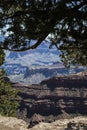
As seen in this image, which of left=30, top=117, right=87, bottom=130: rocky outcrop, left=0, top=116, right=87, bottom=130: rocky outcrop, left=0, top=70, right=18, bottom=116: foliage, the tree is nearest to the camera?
the tree

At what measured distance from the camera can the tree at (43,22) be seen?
A: 59.2ft

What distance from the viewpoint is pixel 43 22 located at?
18641mm

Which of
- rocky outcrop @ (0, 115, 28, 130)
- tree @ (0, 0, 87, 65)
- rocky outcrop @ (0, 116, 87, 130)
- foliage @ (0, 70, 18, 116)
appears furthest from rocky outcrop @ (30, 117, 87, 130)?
foliage @ (0, 70, 18, 116)

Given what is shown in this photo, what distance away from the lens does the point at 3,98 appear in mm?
65500

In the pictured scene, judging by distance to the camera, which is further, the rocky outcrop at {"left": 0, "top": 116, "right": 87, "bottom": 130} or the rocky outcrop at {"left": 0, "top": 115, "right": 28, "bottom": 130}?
the rocky outcrop at {"left": 0, "top": 115, "right": 28, "bottom": 130}

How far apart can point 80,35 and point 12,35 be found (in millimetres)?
3700

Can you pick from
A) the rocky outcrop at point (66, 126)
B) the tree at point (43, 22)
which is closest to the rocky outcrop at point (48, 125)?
the rocky outcrop at point (66, 126)

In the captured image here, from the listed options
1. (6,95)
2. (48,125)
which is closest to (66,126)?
(48,125)

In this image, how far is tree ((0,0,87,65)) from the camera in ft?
59.2

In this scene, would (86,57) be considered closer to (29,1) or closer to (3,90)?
(29,1)

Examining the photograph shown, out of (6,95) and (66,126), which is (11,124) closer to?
(66,126)

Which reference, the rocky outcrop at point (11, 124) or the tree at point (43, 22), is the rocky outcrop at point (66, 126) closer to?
the rocky outcrop at point (11, 124)

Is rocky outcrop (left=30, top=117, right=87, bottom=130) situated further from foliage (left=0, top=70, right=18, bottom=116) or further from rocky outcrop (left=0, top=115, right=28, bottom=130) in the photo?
foliage (left=0, top=70, right=18, bottom=116)

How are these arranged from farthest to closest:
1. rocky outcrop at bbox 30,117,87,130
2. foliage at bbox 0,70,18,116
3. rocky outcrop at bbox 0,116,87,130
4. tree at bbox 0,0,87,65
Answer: foliage at bbox 0,70,18,116 < rocky outcrop at bbox 0,116,87,130 < rocky outcrop at bbox 30,117,87,130 < tree at bbox 0,0,87,65
